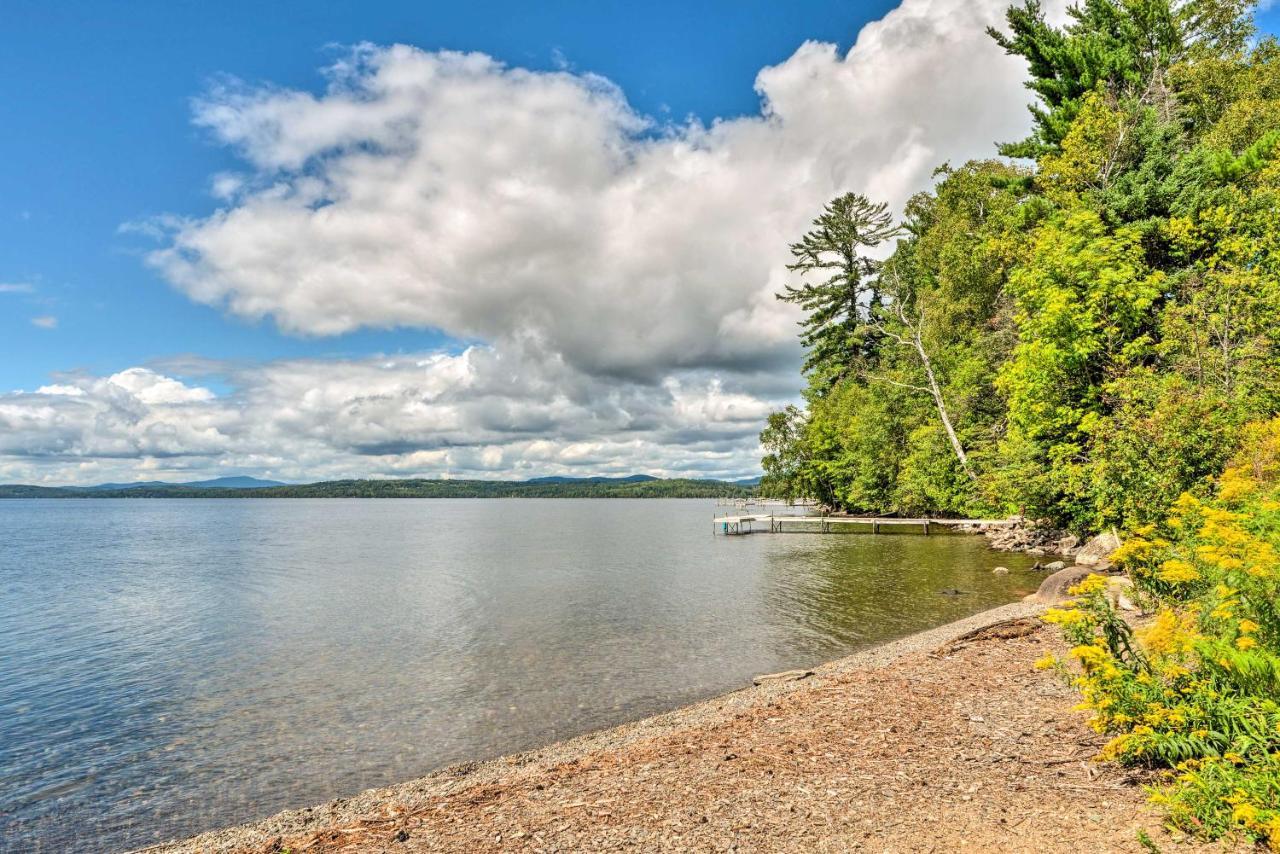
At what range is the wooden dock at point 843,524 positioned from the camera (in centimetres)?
5212

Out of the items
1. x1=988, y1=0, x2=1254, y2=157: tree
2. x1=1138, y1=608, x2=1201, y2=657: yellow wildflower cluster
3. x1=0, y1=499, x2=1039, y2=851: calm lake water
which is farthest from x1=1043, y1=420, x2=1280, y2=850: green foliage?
x1=988, y1=0, x2=1254, y2=157: tree

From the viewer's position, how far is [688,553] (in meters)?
50.6

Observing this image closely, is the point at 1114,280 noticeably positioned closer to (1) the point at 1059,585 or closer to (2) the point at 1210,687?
(1) the point at 1059,585

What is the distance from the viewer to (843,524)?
225 ft

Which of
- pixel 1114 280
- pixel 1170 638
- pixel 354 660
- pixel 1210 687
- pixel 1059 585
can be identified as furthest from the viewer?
pixel 1114 280

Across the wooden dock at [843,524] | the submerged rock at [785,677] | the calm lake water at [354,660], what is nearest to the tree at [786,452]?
the wooden dock at [843,524]

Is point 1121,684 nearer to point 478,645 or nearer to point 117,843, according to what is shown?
point 117,843

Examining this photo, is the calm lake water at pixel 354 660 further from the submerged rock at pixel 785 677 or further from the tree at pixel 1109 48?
the tree at pixel 1109 48

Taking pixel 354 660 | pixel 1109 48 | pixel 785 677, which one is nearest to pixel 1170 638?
pixel 785 677

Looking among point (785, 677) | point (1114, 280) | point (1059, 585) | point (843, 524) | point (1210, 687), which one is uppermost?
point (1114, 280)

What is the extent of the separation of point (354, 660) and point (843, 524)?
57767 millimetres

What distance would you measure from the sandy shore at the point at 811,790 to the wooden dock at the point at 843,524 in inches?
1569

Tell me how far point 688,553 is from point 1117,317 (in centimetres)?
3354

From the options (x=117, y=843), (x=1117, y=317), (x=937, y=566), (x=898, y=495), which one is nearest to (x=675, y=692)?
(x=117, y=843)
